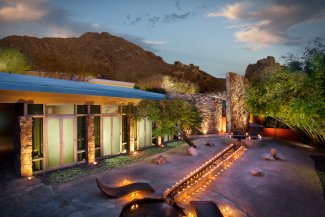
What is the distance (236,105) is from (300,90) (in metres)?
10.4

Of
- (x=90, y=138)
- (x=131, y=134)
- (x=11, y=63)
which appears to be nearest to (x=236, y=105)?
(x=131, y=134)

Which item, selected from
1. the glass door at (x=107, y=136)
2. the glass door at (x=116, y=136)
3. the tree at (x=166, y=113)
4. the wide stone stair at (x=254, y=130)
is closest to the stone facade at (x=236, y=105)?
the wide stone stair at (x=254, y=130)

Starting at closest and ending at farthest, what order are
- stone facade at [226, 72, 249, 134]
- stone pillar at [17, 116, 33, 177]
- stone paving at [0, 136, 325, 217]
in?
stone paving at [0, 136, 325, 217]
stone pillar at [17, 116, 33, 177]
stone facade at [226, 72, 249, 134]

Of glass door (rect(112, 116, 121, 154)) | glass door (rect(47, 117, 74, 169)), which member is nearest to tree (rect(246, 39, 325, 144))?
glass door (rect(112, 116, 121, 154))

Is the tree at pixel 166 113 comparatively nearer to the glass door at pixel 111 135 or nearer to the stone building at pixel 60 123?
the stone building at pixel 60 123

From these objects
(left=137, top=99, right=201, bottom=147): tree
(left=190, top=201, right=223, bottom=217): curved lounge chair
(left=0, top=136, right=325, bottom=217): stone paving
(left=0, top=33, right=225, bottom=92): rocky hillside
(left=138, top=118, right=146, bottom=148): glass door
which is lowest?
(left=0, top=136, right=325, bottom=217): stone paving

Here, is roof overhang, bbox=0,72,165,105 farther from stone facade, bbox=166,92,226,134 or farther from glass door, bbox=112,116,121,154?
stone facade, bbox=166,92,226,134

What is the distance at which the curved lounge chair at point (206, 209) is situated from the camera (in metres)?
5.30

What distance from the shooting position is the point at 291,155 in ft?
43.4

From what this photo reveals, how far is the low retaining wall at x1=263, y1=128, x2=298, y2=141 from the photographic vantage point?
1904 centimetres

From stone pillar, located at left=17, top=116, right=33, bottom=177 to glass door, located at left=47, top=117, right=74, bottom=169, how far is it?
2.94 ft

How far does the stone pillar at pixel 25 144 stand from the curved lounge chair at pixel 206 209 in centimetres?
654

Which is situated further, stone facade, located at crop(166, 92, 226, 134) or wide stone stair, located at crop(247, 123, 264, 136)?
wide stone stair, located at crop(247, 123, 264, 136)

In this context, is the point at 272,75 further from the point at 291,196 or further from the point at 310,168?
the point at 291,196
